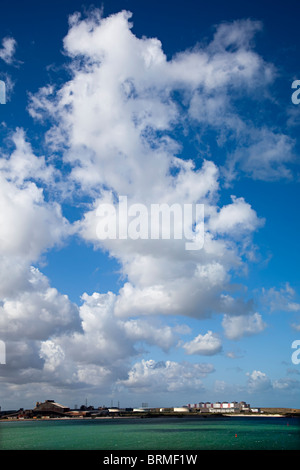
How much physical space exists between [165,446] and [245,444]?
25.1m

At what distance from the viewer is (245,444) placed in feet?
366
